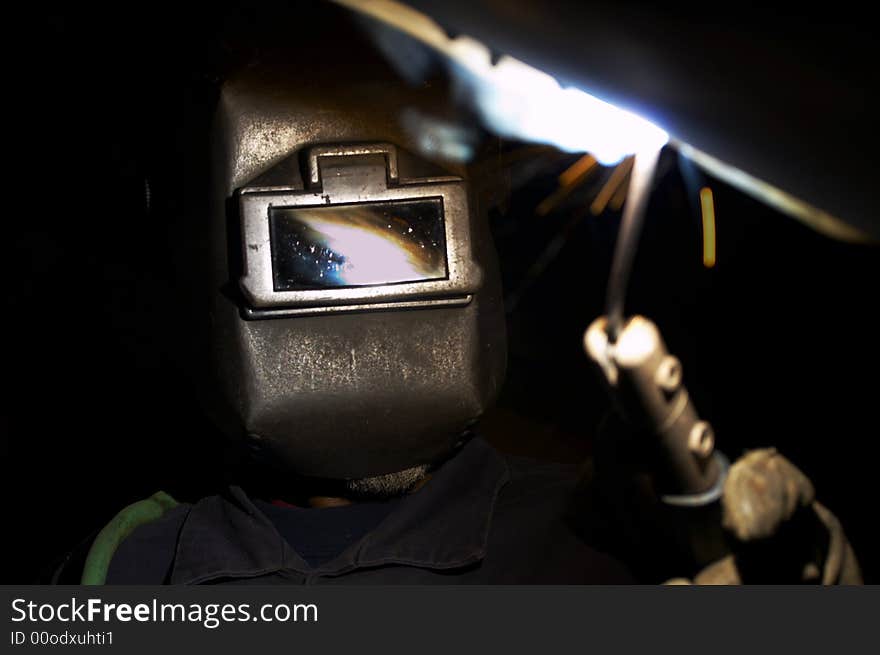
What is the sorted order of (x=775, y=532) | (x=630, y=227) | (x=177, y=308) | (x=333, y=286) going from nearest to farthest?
(x=630, y=227) → (x=775, y=532) → (x=333, y=286) → (x=177, y=308)

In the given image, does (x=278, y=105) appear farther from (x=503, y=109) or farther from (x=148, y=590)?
(x=148, y=590)

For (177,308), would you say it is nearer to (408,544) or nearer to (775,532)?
(408,544)

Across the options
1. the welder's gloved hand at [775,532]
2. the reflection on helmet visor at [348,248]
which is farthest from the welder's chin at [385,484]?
the welder's gloved hand at [775,532]

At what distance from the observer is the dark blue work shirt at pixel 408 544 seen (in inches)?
47.0

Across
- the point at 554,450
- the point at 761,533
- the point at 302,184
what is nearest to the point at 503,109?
the point at 302,184

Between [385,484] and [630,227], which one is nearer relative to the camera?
[630,227]

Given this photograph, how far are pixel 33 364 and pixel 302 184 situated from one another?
85cm

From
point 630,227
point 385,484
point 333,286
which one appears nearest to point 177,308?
point 333,286

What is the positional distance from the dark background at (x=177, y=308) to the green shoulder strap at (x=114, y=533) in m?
0.25

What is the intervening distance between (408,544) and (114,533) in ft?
1.32

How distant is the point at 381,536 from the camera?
3.96 feet

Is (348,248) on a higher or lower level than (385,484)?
higher

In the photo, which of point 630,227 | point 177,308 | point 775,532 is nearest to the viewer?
point 630,227

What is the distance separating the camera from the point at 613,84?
2.16ft
